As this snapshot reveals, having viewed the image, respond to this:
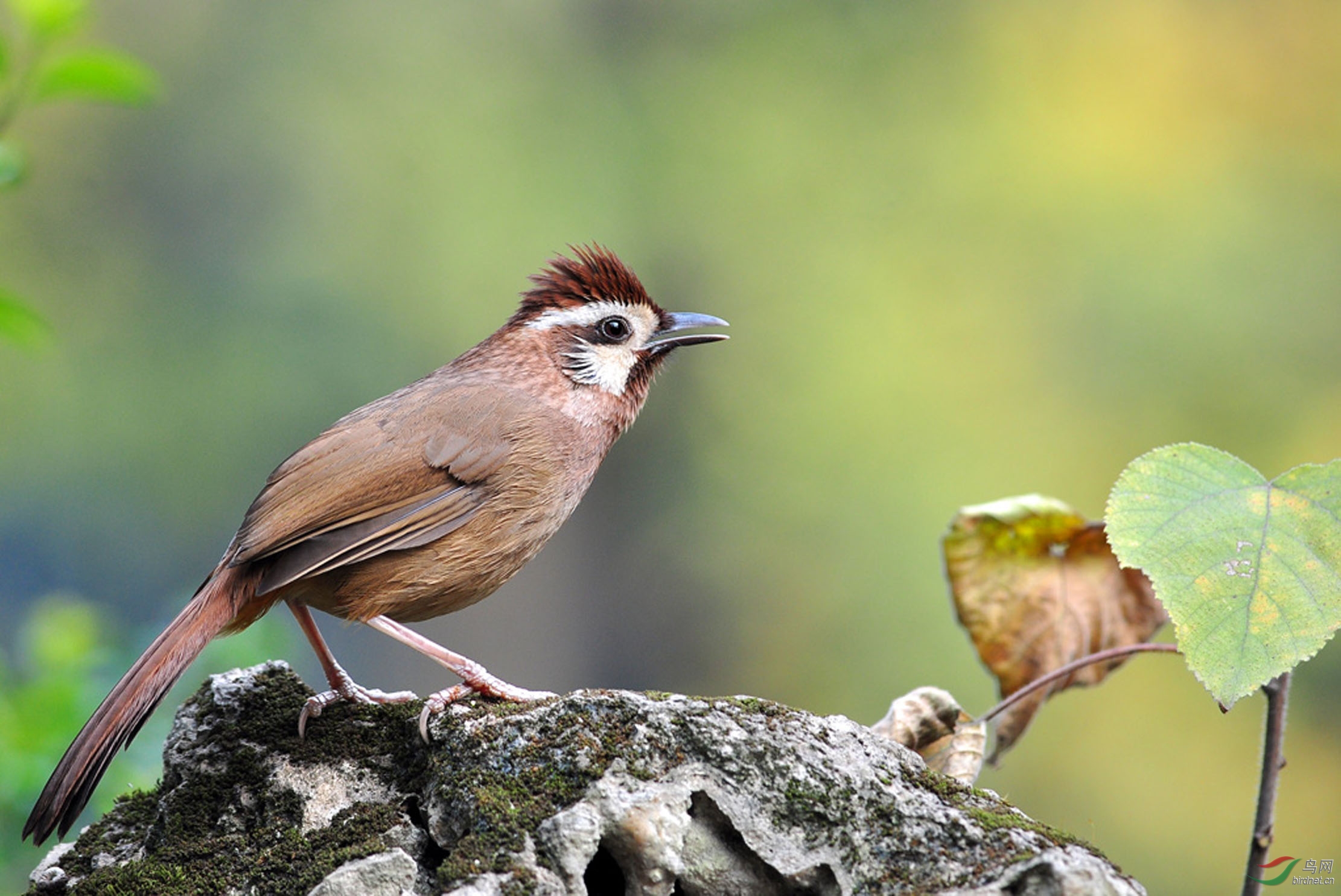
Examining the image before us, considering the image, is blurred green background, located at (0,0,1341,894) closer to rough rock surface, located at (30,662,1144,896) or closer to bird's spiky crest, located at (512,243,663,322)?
bird's spiky crest, located at (512,243,663,322)

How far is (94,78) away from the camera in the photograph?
350 centimetres

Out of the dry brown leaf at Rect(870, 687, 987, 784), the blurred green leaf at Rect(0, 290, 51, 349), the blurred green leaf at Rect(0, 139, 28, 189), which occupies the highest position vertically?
the blurred green leaf at Rect(0, 139, 28, 189)

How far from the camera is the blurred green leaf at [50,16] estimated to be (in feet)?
12.1

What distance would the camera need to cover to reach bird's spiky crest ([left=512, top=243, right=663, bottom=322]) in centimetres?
433

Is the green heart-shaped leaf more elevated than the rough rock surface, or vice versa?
the green heart-shaped leaf

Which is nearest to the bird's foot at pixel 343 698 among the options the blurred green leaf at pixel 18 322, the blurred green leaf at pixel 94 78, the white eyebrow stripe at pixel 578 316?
the blurred green leaf at pixel 18 322

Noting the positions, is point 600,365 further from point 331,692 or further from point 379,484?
point 331,692

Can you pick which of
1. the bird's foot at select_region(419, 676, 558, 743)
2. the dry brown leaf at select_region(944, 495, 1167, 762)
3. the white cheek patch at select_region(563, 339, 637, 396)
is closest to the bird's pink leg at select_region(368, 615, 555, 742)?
the bird's foot at select_region(419, 676, 558, 743)

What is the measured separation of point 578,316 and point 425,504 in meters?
1.03

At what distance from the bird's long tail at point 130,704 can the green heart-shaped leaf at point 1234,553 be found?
2321mm

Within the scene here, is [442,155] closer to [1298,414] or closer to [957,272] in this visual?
[957,272]

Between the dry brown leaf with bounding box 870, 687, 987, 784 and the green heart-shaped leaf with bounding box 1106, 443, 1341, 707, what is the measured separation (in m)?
0.73

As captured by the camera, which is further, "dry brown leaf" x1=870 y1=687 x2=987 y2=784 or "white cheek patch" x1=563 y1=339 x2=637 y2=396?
"white cheek patch" x1=563 y1=339 x2=637 y2=396

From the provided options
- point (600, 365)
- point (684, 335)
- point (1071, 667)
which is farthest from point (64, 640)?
point (1071, 667)
